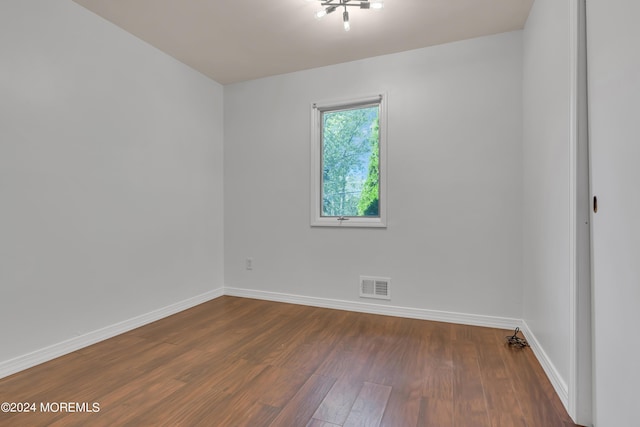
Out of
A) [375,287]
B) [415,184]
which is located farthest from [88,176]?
[415,184]

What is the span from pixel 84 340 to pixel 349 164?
8.94 ft

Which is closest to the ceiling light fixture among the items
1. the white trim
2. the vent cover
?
the white trim

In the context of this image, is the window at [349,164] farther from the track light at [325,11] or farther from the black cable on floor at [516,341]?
the black cable on floor at [516,341]

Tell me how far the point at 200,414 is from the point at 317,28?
282 centimetres

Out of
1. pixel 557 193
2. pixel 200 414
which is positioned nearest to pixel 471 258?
pixel 557 193

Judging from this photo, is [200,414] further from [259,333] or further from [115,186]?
[115,186]

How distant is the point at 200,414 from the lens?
148cm

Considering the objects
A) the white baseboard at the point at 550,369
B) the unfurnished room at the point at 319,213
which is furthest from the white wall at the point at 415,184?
the white baseboard at the point at 550,369

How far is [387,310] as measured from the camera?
2.93 m

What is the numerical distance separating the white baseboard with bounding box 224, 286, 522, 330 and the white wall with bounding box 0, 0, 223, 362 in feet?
2.26

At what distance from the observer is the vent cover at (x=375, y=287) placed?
2934 millimetres

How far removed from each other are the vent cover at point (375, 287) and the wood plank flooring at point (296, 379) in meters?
0.36

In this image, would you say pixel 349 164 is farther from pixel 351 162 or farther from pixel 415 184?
pixel 415 184

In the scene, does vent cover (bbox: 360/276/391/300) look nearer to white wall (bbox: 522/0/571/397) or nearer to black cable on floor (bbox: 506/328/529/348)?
black cable on floor (bbox: 506/328/529/348)
